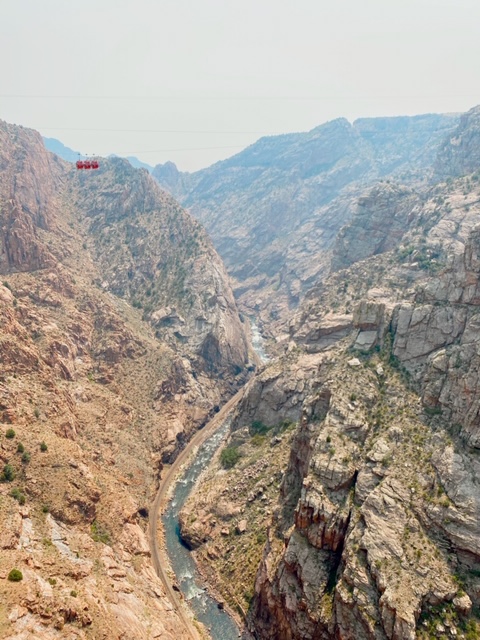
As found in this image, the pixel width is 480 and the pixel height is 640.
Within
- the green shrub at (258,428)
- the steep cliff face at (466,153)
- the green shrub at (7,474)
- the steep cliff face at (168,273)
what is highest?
the steep cliff face at (466,153)

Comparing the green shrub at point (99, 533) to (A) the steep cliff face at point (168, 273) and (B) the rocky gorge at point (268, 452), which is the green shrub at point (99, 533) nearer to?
(B) the rocky gorge at point (268, 452)

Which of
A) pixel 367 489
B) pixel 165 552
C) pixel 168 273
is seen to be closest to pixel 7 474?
pixel 165 552

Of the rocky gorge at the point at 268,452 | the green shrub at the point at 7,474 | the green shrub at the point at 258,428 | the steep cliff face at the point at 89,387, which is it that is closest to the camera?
the rocky gorge at the point at 268,452

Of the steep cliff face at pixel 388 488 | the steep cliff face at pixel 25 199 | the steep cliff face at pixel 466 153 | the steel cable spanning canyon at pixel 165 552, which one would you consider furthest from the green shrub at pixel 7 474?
the steep cliff face at pixel 466 153

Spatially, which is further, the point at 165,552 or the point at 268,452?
the point at 268,452

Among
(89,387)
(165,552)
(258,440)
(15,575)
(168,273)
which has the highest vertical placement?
(168,273)

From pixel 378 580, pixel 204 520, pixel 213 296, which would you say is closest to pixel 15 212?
pixel 213 296

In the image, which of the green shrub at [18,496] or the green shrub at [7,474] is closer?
the green shrub at [18,496]

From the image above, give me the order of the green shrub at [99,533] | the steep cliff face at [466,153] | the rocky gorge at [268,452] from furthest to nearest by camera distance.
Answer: the steep cliff face at [466,153] < the green shrub at [99,533] < the rocky gorge at [268,452]

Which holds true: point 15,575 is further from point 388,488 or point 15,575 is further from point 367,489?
point 388,488
